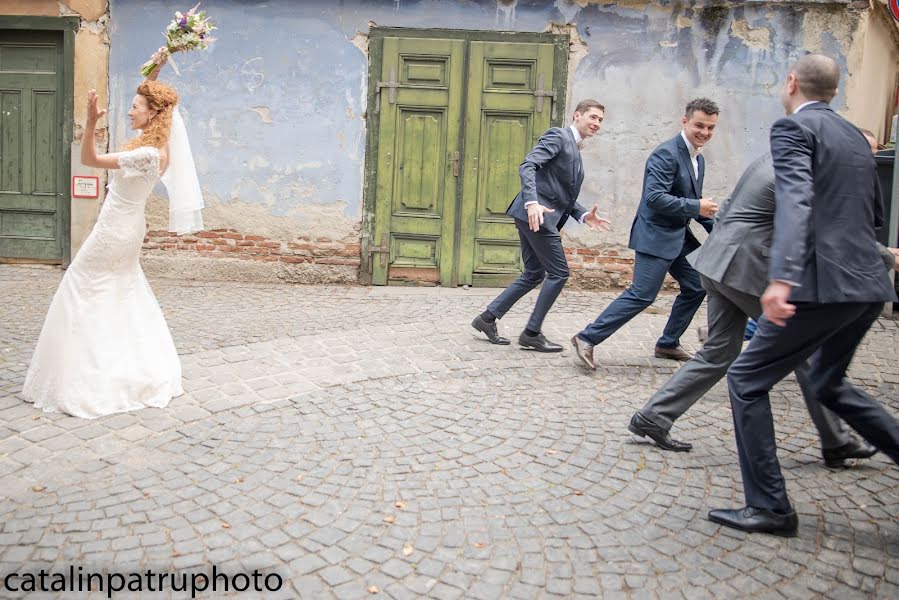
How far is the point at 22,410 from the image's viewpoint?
17.5 ft

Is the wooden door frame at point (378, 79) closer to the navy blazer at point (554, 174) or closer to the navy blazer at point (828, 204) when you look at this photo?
the navy blazer at point (554, 174)

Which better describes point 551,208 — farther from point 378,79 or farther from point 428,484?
point 378,79

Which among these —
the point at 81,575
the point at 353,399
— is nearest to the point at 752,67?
the point at 353,399

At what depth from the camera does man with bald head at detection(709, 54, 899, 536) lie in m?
3.58

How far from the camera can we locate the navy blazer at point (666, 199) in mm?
6250

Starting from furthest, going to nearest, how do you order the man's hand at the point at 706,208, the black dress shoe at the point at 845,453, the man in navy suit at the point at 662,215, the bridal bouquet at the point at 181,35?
1. the man in navy suit at the point at 662,215
2. the man's hand at the point at 706,208
3. the bridal bouquet at the point at 181,35
4. the black dress shoe at the point at 845,453

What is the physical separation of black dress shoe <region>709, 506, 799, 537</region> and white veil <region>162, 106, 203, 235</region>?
3.52 metres

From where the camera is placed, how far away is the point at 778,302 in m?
3.52

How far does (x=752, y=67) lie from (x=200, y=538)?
794cm

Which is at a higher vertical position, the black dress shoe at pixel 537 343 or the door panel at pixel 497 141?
the door panel at pixel 497 141

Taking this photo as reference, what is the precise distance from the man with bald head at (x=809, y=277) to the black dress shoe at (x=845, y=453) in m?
0.65

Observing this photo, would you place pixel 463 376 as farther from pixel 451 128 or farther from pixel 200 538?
pixel 451 128

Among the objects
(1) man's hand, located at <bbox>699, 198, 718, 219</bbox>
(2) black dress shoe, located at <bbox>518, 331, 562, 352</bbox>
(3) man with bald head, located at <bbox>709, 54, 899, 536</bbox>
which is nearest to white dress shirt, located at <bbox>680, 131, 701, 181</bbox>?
(1) man's hand, located at <bbox>699, 198, 718, 219</bbox>

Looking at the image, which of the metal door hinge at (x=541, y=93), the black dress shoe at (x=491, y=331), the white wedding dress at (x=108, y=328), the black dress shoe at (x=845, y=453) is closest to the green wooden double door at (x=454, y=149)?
the metal door hinge at (x=541, y=93)
